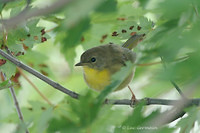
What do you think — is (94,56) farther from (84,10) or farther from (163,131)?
(84,10)

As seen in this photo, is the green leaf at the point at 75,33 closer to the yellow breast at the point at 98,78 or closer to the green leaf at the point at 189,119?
the green leaf at the point at 189,119

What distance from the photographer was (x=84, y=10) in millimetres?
871

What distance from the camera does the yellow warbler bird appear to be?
122 inches

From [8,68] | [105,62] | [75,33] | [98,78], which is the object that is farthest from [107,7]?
[105,62]

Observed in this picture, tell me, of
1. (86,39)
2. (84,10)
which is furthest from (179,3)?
(86,39)

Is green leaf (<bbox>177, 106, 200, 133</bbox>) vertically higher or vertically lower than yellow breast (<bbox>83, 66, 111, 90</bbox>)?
higher

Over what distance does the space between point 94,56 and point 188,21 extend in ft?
7.18

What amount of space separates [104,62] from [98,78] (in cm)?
27

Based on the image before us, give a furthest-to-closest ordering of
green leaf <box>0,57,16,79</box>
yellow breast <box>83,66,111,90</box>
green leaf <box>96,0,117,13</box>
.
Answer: yellow breast <box>83,66,111,90</box>, green leaf <box>0,57,16,79</box>, green leaf <box>96,0,117,13</box>

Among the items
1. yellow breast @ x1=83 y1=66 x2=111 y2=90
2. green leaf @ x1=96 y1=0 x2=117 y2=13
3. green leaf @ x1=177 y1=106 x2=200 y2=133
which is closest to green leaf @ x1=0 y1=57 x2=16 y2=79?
yellow breast @ x1=83 y1=66 x2=111 y2=90

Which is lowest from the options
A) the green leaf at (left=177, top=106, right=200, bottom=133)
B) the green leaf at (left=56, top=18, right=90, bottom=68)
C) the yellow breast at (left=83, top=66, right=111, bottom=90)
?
the yellow breast at (left=83, top=66, right=111, bottom=90)

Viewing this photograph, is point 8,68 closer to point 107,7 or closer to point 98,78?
point 98,78

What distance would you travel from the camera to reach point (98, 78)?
3.10 metres

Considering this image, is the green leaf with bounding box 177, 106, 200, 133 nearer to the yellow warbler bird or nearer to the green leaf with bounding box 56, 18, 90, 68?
the green leaf with bounding box 56, 18, 90, 68
